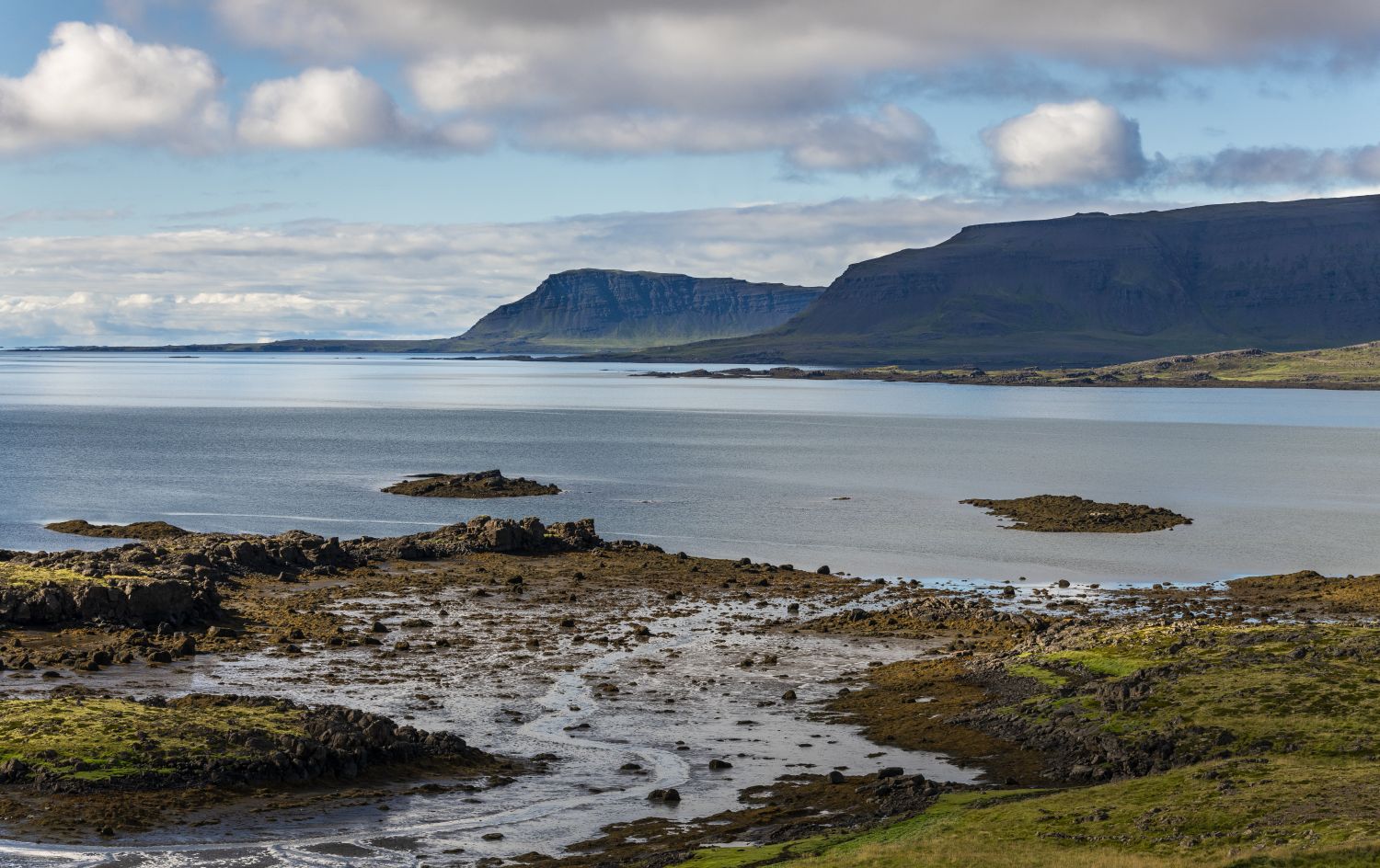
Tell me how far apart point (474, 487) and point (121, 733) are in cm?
6825

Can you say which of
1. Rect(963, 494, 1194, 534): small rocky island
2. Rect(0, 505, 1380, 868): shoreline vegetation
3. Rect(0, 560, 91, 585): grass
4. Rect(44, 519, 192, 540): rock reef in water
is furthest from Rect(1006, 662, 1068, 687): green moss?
Rect(44, 519, 192, 540): rock reef in water

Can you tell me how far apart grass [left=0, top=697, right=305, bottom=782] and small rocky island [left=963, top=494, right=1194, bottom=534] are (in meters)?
61.1

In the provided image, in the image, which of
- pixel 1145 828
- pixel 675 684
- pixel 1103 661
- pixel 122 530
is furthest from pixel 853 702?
pixel 122 530

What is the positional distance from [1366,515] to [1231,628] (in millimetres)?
55961

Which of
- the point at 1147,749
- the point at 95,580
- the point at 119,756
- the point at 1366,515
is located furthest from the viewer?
the point at 1366,515

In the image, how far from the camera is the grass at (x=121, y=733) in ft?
106

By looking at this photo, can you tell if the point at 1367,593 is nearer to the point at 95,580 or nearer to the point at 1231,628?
the point at 1231,628

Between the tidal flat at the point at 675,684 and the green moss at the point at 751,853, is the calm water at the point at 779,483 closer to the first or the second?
the tidal flat at the point at 675,684

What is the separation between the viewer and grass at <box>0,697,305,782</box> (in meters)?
32.2

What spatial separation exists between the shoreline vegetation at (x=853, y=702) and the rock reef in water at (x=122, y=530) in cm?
849

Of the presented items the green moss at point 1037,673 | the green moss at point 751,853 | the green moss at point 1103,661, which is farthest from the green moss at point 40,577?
the green moss at point 1103,661

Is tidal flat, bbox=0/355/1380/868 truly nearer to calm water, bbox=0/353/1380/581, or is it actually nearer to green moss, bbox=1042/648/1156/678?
green moss, bbox=1042/648/1156/678

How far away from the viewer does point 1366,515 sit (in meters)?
95.2

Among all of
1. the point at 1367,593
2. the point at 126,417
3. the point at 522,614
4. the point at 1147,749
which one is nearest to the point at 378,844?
the point at 1147,749
